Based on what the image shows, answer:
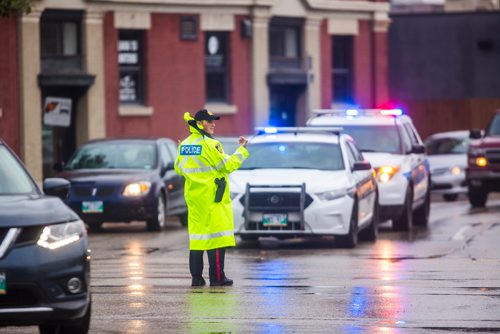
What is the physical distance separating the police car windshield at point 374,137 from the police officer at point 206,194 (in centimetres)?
1006

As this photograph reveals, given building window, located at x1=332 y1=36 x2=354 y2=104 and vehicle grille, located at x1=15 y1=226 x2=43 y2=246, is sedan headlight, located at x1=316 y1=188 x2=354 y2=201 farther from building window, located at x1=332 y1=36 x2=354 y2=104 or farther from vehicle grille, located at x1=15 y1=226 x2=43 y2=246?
building window, located at x1=332 y1=36 x2=354 y2=104

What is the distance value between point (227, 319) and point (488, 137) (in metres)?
18.5

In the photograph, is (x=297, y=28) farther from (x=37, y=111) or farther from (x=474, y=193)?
(x=474, y=193)

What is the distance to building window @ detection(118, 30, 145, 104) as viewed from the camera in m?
37.4

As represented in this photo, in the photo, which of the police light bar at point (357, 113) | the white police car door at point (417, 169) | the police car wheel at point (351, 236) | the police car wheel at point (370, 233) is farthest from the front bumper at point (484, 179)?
the police car wheel at point (351, 236)

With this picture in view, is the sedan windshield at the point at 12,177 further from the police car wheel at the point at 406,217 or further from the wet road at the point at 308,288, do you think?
the police car wheel at the point at 406,217

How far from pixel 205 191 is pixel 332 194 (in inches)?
203

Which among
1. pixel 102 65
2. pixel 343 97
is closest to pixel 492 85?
pixel 343 97

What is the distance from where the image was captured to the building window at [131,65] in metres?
37.4

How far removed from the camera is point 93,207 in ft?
80.7

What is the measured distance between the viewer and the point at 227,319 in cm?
1230

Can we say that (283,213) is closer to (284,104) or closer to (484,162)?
(484,162)

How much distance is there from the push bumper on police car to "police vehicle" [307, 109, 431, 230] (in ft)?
13.7

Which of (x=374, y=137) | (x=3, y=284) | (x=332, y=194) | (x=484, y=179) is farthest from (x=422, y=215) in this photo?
(x=3, y=284)
